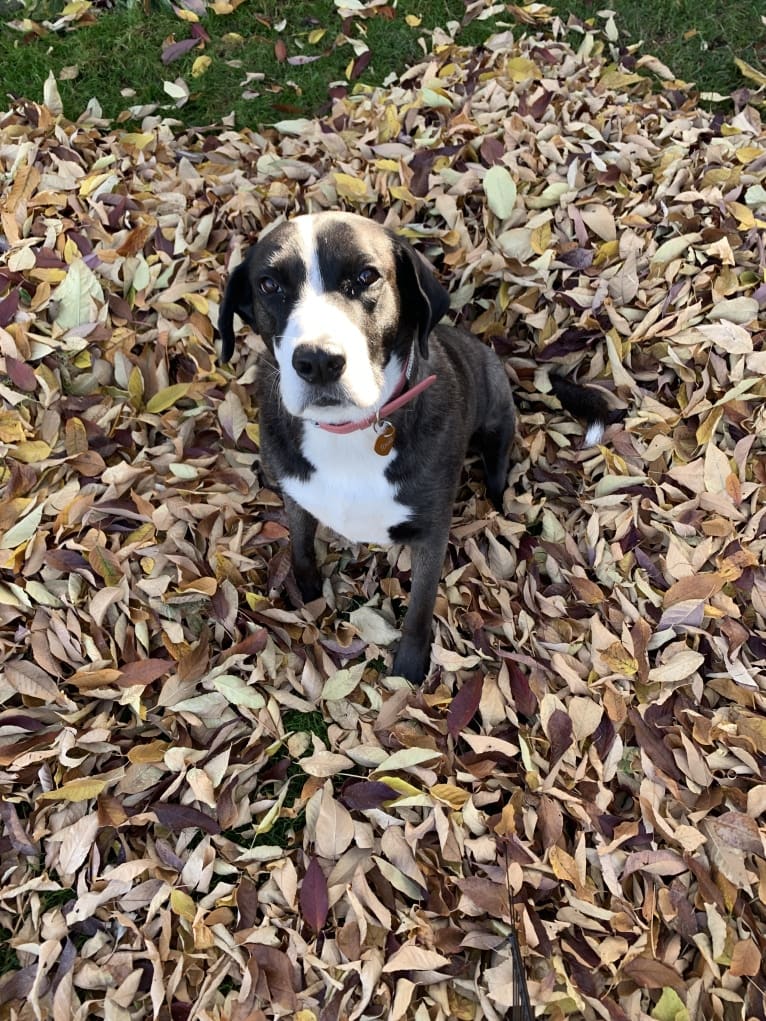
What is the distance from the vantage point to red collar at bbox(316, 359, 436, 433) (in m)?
2.76

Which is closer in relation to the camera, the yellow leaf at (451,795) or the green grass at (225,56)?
the yellow leaf at (451,795)

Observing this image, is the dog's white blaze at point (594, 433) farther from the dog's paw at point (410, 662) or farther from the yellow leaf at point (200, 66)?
the yellow leaf at point (200, 66)

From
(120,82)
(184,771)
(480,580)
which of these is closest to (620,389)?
(480,580)

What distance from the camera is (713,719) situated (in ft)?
9.69

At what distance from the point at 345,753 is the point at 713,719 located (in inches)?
55.6

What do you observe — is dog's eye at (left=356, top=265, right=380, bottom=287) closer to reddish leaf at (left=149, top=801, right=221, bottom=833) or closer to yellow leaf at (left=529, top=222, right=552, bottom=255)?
yellow leaf at (left=529, top=222, right=552, bottom=255)

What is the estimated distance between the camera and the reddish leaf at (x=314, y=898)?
8.66ft

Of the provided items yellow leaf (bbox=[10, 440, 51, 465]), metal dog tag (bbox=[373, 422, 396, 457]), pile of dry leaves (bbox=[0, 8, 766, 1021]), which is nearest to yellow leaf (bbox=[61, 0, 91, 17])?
pile of dry leaves (bbox=[0, 8, 766, 1021])

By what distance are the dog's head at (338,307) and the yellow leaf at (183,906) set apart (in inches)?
66.8

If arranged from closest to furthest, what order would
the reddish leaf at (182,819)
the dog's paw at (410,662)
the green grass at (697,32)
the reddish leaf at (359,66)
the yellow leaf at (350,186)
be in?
the reddish leaf at (182,819)
the dog's paw at (410,662)
the yellow leaf at (350,186)
the green grass at (697,32)
the reddish leaf at (359,66)

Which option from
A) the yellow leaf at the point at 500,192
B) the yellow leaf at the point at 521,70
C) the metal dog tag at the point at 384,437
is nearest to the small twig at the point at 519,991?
the metal dog tag at the point at 384,437

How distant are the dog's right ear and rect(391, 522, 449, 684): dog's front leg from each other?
3.56 feet

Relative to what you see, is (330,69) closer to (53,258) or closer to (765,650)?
(53,258)

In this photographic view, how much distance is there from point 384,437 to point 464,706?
44.1 inches
